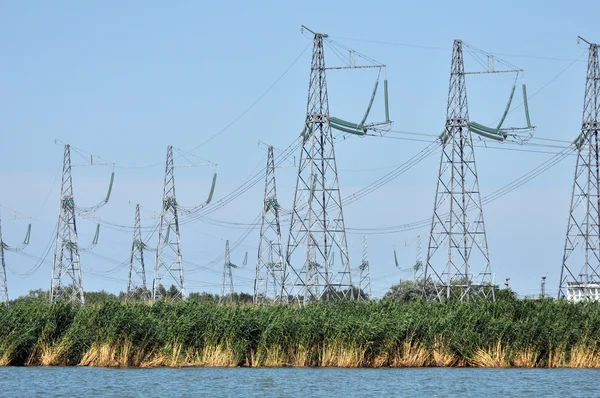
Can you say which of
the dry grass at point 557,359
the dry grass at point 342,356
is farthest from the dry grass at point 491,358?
the dry grass at point 342,356

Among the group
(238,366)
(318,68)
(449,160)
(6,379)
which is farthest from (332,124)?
(6,379)

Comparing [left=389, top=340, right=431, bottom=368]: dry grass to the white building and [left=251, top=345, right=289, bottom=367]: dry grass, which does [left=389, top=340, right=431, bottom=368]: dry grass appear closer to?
[left=251, top=345, right=289, bottom=367]: dry grass

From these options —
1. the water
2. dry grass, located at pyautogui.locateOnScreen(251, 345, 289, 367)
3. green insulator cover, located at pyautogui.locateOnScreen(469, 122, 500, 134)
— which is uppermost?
green insulator cover, located at pyautogui.locateOnScreen(469, 122, 500, 134)

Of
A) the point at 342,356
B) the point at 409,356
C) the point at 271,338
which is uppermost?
the point at 271,338

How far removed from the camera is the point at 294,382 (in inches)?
1666

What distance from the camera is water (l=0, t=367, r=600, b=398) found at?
128ft

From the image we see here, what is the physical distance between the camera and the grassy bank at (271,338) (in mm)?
A: 47000

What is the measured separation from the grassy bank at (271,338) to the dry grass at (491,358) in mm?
44

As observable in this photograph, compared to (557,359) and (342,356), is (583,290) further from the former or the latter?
(342,356)

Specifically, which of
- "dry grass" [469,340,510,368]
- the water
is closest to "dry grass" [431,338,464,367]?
the water

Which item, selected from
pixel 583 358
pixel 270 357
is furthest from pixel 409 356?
pixel 583 358

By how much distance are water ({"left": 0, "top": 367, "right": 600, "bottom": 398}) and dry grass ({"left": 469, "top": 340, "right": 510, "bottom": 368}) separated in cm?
114

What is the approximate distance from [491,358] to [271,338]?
385 inches

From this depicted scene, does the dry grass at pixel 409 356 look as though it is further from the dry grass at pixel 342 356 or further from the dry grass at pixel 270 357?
the dry grass at pixel 270 357
